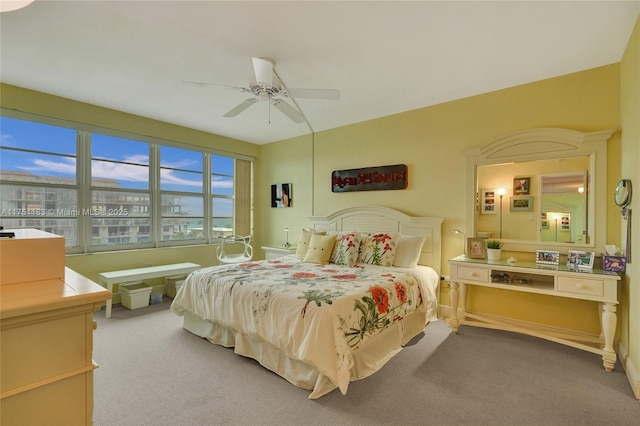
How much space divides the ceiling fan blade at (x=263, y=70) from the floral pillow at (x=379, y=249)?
2.10 metres

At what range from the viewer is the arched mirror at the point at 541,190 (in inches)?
109

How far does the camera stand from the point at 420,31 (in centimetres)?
229

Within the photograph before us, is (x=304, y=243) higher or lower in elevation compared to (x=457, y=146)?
lower

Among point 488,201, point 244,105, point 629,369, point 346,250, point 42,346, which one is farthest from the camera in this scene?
point 346,250

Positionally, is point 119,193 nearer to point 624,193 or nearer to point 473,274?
point 473,274

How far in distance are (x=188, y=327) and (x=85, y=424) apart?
8.18 feet

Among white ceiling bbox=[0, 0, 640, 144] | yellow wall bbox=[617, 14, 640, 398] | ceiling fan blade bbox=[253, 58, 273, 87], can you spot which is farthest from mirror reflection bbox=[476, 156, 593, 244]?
ceiling fan blade bbox=[253, 58, 273, 87]

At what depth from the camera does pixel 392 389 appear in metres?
2.12

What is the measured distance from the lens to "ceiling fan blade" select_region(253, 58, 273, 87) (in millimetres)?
2383

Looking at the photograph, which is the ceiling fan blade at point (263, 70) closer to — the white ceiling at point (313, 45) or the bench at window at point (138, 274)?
the white ceiling at point (313, 45)

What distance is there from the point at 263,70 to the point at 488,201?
271 centimetres

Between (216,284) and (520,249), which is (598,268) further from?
(216,284)

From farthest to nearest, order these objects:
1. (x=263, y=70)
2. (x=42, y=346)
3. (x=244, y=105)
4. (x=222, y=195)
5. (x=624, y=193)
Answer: (x=222, y=195)
(x=244, y=105)
(x=263, y=70)
(x=624, y=193)
(x=42, y=346)

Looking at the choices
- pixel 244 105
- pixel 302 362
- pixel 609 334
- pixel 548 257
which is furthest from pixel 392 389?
pixel 244 105
